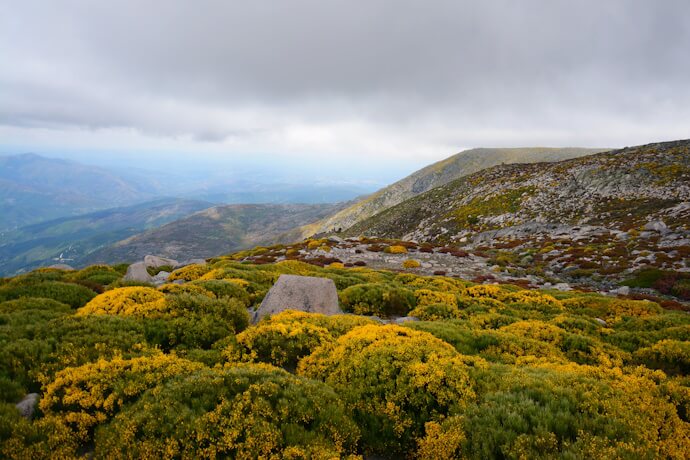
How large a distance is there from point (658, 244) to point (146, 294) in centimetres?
4929

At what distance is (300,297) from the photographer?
1783cm

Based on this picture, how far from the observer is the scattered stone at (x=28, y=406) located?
25.3ft

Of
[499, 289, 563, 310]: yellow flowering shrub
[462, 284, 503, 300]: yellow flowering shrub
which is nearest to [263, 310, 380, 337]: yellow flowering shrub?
[462, 284, 503, 300]: yellow flowering shrub

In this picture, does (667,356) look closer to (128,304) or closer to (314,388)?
(314,388)

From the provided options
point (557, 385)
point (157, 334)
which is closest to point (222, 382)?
point (157, 334)

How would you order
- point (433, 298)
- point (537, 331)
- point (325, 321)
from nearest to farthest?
point (325, 321), point (537, 331), point (433, 298)

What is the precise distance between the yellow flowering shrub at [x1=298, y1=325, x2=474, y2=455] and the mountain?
32.5 meters

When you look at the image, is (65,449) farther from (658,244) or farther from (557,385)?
(658,244)

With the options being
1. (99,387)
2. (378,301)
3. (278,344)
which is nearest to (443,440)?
(278,344)

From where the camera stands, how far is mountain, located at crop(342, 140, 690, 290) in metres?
37.7

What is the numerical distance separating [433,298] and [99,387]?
651 inches

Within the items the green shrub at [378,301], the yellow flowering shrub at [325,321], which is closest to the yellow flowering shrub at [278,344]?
the yellow flowering shrub at [325,321]

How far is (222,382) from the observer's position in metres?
8.22

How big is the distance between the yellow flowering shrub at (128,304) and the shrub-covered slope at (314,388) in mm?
68
